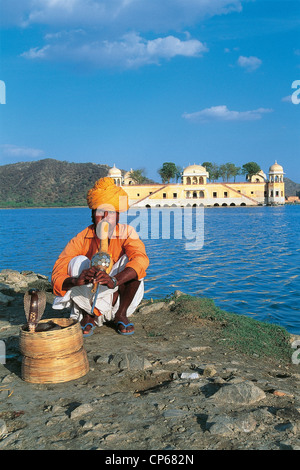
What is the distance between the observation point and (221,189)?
68.6 m

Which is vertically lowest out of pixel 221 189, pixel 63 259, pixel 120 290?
pixel 120 290

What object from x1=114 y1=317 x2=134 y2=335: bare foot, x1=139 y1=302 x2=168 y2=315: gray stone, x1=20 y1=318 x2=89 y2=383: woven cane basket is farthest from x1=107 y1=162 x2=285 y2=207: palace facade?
x1=20 y1=318 x2=89 y2=383: woven cane basket

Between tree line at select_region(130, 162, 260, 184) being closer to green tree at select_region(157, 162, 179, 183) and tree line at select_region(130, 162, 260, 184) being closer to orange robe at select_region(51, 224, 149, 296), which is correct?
green tree at select_region(157, 162, 179, 183)

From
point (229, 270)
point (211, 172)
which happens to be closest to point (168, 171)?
point (211, 172)

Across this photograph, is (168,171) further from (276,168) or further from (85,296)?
(85,296)

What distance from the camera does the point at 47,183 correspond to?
311 feet

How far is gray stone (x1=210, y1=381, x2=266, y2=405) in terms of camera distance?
8.02ft

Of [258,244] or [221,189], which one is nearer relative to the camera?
[258,244]

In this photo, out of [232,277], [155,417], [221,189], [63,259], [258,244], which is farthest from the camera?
[221,189]

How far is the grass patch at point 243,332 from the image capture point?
3.86 meters

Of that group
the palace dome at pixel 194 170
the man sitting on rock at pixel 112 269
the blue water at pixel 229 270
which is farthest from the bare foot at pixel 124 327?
the palace dome at pixel 194 170

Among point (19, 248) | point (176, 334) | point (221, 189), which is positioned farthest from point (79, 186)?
point (176, 334)
